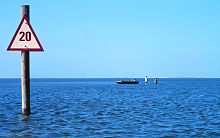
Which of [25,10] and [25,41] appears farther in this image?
[25,10]

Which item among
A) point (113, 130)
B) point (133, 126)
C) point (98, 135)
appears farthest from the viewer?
point (133, 126)

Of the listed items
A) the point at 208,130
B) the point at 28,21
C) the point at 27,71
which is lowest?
the point at 208,130

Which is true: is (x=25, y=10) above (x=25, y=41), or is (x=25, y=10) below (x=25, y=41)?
above

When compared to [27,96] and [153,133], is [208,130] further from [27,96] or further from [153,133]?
[27,96]

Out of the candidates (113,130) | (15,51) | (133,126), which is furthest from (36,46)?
(133,126)

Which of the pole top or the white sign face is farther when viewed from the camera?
the pole top

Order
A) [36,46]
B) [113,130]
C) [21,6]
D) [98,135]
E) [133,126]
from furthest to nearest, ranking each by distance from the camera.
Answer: [133,126]
[113,130]
[98,135]
[21,6]
[36,46]

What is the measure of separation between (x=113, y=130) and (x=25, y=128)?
11.3 feet

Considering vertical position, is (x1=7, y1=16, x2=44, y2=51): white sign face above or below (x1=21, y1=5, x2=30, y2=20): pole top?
below

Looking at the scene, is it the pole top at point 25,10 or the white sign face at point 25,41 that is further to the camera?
the pole top at point 25,10

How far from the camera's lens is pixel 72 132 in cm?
1512

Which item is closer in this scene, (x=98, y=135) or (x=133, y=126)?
(x=98, y=135)

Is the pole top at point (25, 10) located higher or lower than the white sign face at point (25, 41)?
higher

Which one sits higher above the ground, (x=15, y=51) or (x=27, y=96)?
(x=15, y=51)
